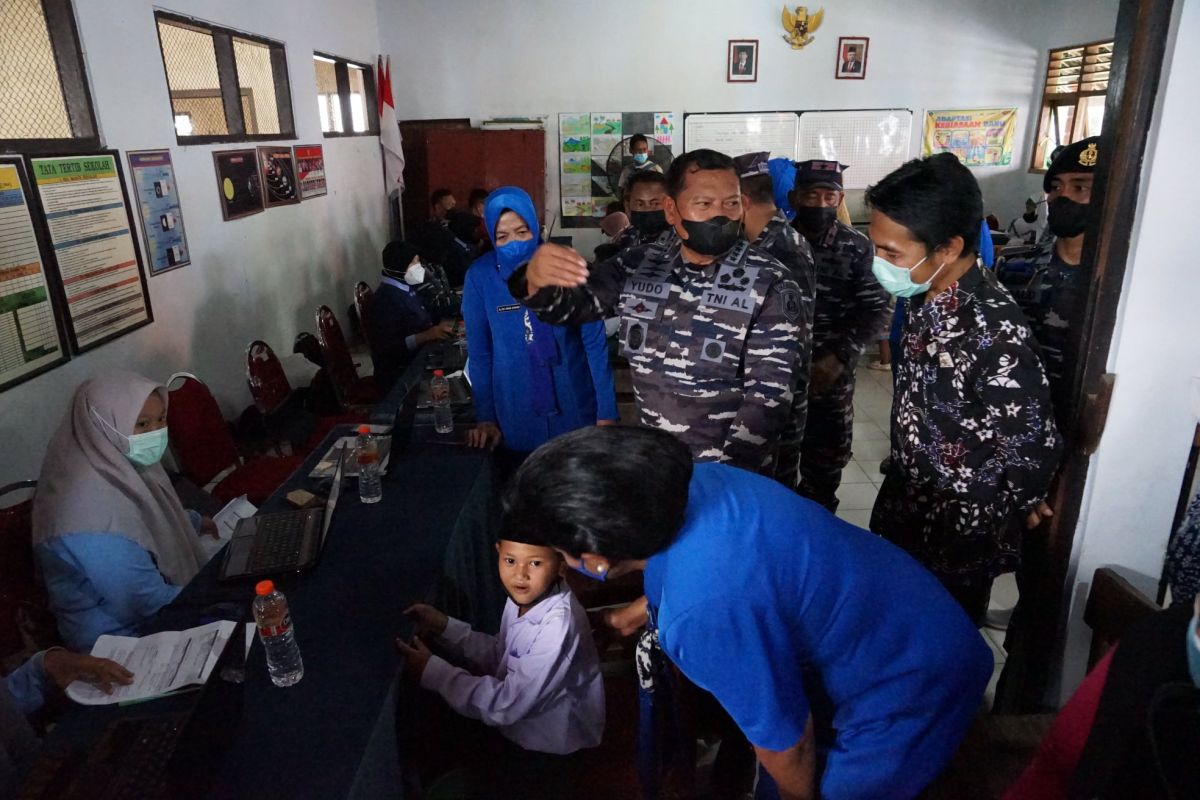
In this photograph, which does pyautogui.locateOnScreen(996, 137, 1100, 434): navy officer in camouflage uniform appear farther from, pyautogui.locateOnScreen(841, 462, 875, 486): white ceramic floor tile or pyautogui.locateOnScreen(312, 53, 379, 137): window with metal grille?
pyautogui.locateOnScreen(312, 53, 379, 137): window with metal grille

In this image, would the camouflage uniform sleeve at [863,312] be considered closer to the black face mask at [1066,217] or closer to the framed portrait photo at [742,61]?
the black face mask at [1066,217]

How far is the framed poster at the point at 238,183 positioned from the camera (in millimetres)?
3816

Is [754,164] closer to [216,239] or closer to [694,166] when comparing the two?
[694,166]

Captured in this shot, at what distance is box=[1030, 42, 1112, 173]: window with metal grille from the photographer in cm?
639

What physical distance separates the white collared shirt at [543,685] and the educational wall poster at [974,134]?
7.11 m

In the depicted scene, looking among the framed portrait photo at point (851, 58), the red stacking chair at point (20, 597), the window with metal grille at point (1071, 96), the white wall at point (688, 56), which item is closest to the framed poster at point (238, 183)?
the red stacking chair at point (20, 597)

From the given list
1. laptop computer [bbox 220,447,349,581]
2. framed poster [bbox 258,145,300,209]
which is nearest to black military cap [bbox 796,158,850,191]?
laptop computer [bbox 220,447,349,581]

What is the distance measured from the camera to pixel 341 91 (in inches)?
A: 238

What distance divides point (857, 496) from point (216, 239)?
362 centimetres

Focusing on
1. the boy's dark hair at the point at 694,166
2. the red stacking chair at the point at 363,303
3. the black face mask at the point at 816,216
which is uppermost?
the boy's dark hair at the point at 694,166

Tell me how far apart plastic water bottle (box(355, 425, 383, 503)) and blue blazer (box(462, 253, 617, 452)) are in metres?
0.46

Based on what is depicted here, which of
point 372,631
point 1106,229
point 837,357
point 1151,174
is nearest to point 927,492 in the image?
point 1106,229

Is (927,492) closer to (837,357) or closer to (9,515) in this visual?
(837,357)

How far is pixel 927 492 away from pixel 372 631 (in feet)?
4.32
